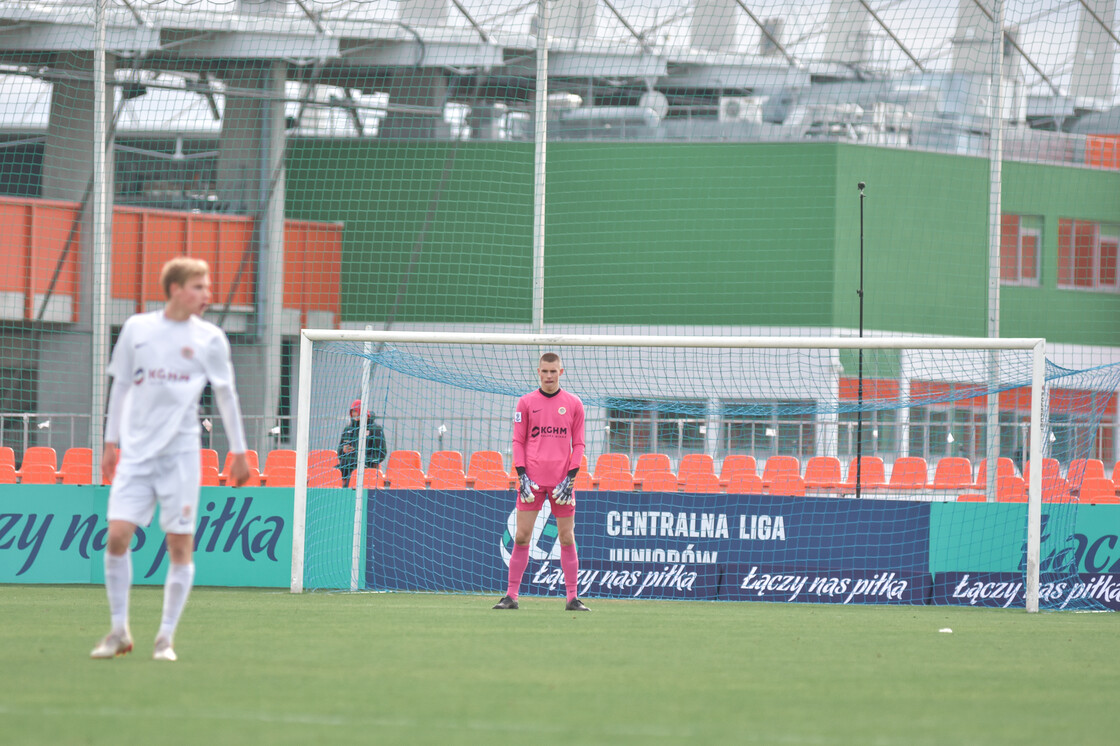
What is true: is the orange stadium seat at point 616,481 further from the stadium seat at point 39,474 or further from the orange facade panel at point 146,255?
the orange facade panel at point 146,255

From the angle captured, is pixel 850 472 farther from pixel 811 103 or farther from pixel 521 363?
pixel 811 103

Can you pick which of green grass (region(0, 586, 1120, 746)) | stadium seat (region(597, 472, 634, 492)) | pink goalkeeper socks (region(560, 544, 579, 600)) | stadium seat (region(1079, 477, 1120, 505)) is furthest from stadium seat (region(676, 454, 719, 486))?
green grass (region(0, 586, 1120, 746))

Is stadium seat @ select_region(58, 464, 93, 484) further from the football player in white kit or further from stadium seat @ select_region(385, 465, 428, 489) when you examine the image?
the football player in white kit

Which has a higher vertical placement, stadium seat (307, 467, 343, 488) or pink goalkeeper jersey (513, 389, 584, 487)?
pink goalkeeper jersey (513, 389, 584, 487)

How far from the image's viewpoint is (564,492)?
10.5 meters

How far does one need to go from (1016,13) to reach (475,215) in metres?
8.67

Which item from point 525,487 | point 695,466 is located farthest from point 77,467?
point 525,487

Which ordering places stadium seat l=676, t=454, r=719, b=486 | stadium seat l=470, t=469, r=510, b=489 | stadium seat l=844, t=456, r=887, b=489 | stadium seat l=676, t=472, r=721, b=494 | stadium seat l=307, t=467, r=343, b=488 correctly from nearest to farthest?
stadium seat l=307, t=467, r=343, b=488 < stadium seat l=470, t=469, r=510, b=489 < stadium seat l=844, t=456, r=887, b=489 < stadium seat l=676, t=472, r=721, b=494 < stadium seat l=676, t=454, r=719, b=486

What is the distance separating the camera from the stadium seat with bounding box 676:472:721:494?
1603 centimetres

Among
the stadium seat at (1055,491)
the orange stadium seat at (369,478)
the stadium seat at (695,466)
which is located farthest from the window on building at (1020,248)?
the orange stadium seat at (369,478)

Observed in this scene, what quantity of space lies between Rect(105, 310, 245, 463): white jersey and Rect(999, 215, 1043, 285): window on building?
23.4 metres

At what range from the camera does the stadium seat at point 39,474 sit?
58.4 feet

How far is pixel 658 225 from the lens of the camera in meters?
23.8

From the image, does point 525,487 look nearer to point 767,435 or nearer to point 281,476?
point 281,476
